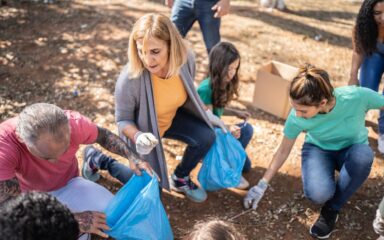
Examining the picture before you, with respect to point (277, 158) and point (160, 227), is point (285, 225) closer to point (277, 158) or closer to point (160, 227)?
point (277, 158)

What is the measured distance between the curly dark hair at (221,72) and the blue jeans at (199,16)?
35.9 inches

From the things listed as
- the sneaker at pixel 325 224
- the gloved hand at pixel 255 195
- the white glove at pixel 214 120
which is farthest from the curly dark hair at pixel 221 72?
the sneaker at pixel 325 224

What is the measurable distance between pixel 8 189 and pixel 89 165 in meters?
0.90

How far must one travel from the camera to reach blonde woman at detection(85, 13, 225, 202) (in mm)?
2213

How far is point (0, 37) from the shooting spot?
4.93 metres

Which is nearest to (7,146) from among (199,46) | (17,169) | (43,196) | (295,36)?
(17,169)

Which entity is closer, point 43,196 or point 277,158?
point 43,196

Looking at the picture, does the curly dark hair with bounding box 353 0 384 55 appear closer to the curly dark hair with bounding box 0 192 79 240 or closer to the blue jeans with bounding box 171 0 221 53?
the blue jeans with bounding box 171 0 221 53

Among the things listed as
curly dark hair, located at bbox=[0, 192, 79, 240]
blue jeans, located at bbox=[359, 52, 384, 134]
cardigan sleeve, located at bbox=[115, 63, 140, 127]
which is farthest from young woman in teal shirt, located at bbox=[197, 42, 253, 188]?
curly dark hair, located at bbox=[0, 192, 79, 240]

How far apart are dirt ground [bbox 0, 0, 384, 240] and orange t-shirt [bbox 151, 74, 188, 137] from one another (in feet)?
2.09

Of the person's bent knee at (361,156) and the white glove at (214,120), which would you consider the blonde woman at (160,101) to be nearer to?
the white glove at (214,120)

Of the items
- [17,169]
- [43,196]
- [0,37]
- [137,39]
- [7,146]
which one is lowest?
[0,37]

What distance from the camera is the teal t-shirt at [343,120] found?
7.95 feet

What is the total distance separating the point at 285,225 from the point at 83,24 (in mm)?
4103
